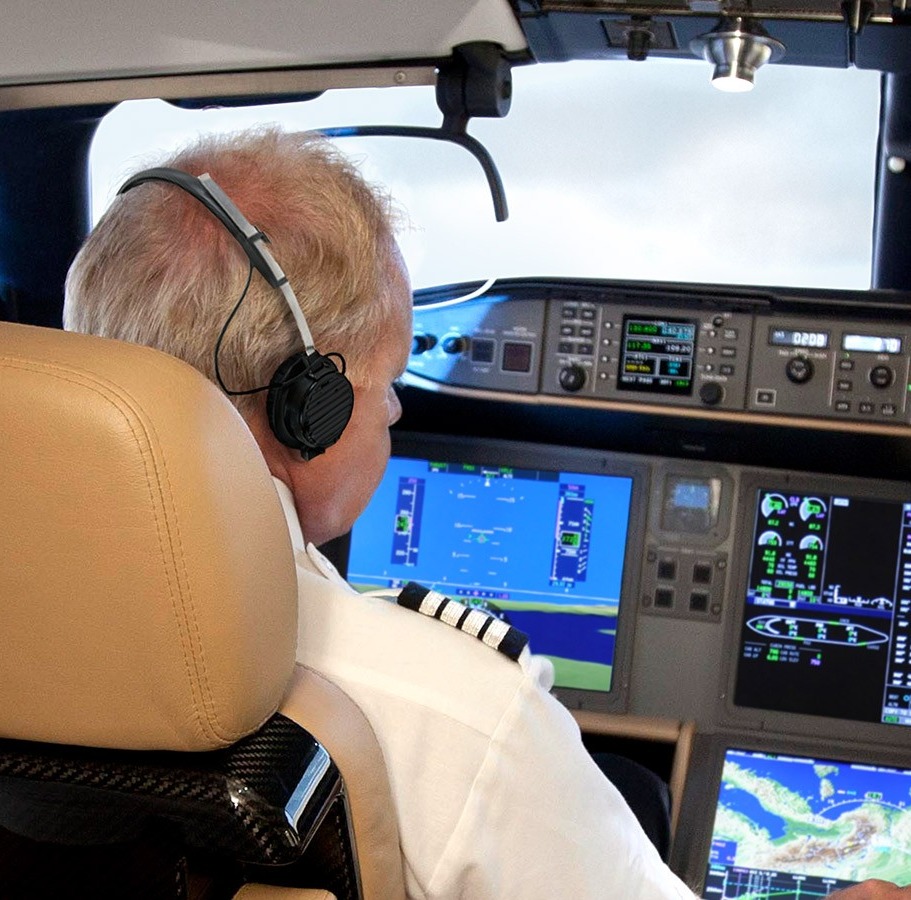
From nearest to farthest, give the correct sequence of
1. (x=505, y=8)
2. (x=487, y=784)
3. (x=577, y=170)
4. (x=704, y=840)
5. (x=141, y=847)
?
(x=141, y=847) < (x=487, y=784) < (x=505, y=8) < (x=704, y=840) < (x=577, y=170)

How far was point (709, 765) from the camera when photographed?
249 cm

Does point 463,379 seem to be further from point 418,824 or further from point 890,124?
point 418,824

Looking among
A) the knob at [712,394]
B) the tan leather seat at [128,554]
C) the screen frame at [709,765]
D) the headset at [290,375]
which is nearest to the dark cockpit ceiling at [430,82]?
the knob at [712,394]

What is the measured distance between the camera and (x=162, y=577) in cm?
77

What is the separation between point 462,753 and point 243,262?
0.48 meters

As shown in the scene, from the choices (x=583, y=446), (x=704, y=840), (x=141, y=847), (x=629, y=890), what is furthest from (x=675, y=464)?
(x=141, y=847)

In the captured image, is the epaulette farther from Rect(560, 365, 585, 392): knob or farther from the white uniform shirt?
Rect(560, 365, 585, 392): knob

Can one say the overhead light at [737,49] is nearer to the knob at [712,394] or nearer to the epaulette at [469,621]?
the knob at [712,394]

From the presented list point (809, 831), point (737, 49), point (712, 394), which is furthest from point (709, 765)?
point (737, 49)

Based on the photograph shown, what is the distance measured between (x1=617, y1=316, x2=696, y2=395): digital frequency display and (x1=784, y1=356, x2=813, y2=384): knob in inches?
6.9

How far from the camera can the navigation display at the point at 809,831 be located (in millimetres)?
2352

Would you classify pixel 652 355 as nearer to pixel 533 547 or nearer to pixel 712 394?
A: pixel 712 394

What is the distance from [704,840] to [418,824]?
141 centimetres

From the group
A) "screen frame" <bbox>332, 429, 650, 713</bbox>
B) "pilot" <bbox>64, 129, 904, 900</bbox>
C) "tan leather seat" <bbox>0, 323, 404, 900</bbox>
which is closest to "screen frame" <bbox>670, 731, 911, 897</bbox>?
"screen frame" <bbox>332, 429, 650, 713</bbox>
